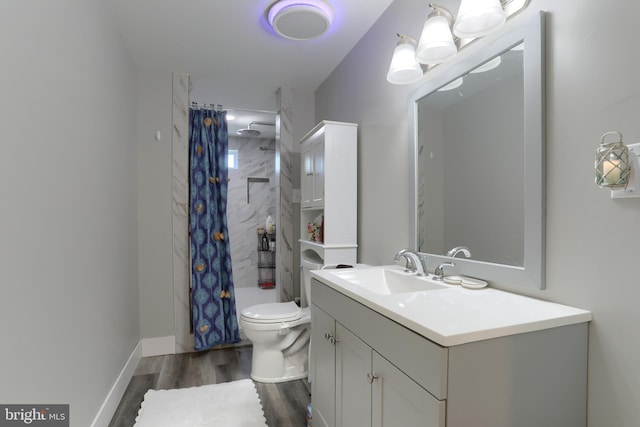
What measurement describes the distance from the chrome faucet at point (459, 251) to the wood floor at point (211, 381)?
1.26 meters

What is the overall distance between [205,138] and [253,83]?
67cm

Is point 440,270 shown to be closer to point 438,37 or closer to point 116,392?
point 438,37

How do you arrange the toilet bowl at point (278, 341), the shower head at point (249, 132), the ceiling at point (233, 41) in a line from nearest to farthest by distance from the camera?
the ceiling at point (233, 41) < the toilet bowl at point (278, 341) < the shower head at point (249, 132)

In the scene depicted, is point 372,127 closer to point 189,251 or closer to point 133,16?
point 133,16

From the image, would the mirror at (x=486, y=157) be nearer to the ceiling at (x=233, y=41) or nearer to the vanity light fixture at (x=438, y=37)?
the vanity light fixture at (x=438, y=37)

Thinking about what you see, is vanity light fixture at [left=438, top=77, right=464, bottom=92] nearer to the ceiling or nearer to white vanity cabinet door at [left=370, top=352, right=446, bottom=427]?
the ceiling

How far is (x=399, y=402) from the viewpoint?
94 cm

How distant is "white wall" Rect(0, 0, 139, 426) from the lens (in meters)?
0.98

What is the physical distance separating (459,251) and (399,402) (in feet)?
2.33

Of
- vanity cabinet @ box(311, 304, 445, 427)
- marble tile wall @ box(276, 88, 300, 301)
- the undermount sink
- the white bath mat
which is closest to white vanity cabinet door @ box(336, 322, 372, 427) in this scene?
vanity cabinet @ box(311, 304, 445, 427)

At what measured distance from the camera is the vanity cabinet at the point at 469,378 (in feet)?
2.56

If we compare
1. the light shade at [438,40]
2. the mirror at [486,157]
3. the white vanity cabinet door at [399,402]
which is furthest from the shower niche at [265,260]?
the white vanity cabinet door at [399,402]

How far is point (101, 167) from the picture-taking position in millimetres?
1807

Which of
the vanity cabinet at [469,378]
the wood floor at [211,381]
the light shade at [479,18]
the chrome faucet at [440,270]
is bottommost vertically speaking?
the wood floor at [211,381]
